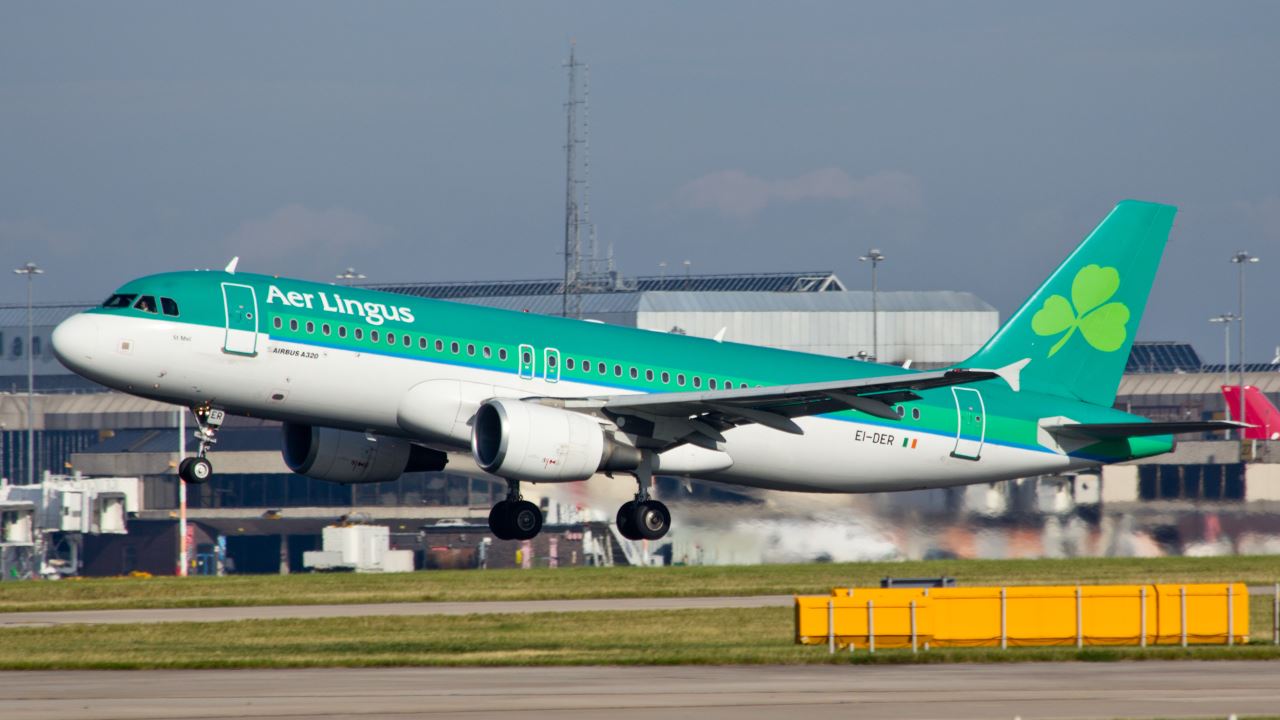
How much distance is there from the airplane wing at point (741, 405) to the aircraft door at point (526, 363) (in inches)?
27.2

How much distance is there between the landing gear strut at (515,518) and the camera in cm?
4166

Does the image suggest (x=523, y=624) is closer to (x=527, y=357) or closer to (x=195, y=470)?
(x=527, y=357)

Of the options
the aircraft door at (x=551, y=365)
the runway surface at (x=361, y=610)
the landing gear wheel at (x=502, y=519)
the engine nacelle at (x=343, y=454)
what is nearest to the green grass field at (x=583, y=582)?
the runway surface at (x=361, y=610)

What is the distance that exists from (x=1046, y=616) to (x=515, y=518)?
540 inches

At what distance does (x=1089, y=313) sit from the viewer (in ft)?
153

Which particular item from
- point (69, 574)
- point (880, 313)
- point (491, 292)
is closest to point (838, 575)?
point (69, 574)

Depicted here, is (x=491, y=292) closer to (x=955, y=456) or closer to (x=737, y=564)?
(x=737, y=564)

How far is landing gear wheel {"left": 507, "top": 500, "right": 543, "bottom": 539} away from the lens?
41.7 meters

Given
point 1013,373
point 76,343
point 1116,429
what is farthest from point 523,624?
point 1116,429

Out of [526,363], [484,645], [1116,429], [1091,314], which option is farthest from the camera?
[1091,314]

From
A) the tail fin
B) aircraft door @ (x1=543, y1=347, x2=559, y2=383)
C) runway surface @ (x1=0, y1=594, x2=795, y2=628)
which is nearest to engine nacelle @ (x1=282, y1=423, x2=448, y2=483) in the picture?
runway surface @ (x1=0, y1=594, x2=795, y2=628)

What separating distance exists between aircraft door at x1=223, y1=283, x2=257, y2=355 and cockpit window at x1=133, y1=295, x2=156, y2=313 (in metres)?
1.34

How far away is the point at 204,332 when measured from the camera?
3591 cm

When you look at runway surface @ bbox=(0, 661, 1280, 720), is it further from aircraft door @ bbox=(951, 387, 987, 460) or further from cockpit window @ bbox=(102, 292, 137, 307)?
aircraft door @ bbox=(951, 387, 987, 460)
